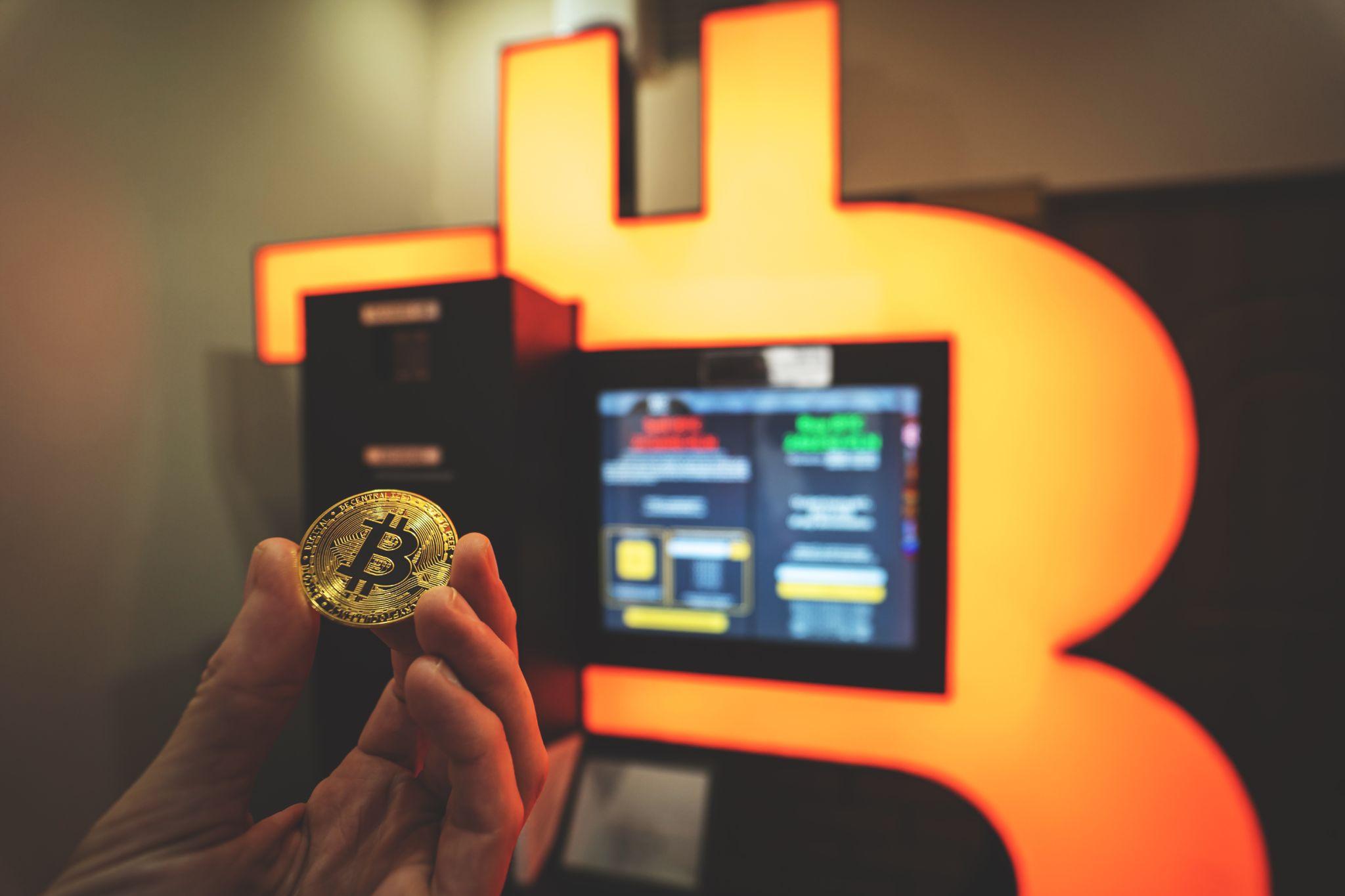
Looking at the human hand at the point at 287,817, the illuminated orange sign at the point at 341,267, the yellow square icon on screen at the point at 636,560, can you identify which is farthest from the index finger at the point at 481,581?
the illuminated orange sign at the point at 341,267

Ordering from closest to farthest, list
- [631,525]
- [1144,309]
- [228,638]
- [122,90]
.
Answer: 1. [228,638]
2. [122,90]
3. [1144,309]
4. [631,525]

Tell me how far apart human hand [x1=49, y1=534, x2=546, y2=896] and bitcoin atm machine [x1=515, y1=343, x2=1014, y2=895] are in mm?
714

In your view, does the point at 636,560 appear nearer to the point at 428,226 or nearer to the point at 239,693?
the point at 239,693

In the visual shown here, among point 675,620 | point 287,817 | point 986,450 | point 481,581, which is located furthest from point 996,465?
point 287,817

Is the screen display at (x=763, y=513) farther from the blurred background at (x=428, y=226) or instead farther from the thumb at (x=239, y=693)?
→ the thumb at (x=239, y=693)

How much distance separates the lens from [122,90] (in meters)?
1.12

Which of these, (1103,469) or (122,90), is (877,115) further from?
(122,90)

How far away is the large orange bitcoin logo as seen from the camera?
1.25m

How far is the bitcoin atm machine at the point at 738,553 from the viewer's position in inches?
50.3

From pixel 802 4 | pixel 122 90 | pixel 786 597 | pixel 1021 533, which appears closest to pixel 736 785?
pixel 786 597

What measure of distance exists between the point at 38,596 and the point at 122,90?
924 mm

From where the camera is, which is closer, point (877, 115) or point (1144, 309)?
point (1144, 309)

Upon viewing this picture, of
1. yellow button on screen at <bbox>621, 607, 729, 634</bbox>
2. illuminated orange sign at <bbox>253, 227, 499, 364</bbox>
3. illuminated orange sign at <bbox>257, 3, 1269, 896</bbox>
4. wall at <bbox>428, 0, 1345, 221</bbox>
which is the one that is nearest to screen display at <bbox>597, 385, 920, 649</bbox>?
yellow button on screen at <bbox>621, 607, 729, 634</bbox>

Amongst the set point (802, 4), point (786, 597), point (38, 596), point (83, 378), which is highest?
point (802, 4)
